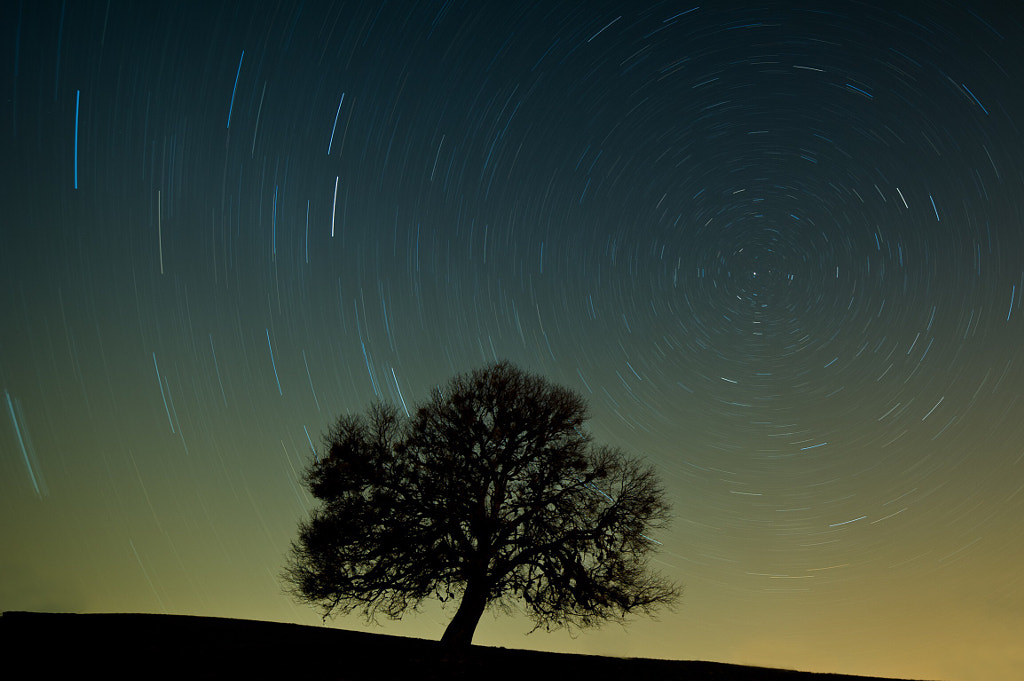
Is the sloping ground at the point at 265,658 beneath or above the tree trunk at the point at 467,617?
beneath

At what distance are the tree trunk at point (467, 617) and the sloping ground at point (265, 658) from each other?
0.61m

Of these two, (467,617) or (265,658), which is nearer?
(265,658)

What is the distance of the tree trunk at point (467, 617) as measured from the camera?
44.1 ft

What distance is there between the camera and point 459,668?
35.3 feet

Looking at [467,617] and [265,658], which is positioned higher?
[467,617]

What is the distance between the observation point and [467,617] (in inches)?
545

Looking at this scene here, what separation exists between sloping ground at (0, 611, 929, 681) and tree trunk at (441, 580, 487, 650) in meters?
0.61

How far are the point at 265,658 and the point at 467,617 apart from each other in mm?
4739

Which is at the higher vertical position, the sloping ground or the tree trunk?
the tree trunk

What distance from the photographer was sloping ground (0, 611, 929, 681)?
9672 mm

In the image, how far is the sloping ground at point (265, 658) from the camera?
31.7 feet

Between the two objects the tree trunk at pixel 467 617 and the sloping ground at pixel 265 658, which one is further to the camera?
the tree trunk at pixel 467 617

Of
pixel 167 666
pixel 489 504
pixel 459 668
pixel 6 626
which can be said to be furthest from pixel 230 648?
pixel 489 504

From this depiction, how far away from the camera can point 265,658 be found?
35.1ft
